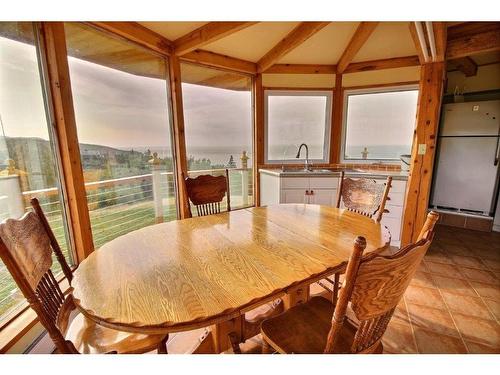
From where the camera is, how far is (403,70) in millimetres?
3080

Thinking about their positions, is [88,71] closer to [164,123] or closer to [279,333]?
[164,123]

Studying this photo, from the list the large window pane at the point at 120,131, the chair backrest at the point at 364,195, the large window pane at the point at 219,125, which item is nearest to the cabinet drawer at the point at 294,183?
the large window pane at the point at 219,125

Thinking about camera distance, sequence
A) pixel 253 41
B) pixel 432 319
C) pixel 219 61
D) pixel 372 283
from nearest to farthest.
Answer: pixel 372 283 < pixel 432 319 < pixel 253 41 < pixel 219 61

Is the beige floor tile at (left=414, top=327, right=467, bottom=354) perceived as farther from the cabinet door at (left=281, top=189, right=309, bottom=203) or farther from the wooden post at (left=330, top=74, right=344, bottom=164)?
the wooden post at (left=330, top=74, right=344, bottom=164)

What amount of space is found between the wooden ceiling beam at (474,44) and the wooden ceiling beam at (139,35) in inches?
112

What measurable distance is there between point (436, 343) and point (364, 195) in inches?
42.3

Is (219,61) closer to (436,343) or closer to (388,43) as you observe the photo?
(388,43)

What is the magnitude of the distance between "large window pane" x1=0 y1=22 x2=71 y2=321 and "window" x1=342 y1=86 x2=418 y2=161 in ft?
11.3

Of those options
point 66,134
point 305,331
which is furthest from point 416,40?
point 66,134

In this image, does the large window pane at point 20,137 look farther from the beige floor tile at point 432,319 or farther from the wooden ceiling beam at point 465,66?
the wooden ceiling beam at point 465,66

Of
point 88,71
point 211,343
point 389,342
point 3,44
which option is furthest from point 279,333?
point 88,71

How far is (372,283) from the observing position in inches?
27.7

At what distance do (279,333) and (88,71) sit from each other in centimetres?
239

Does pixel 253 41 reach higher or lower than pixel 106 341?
higher
